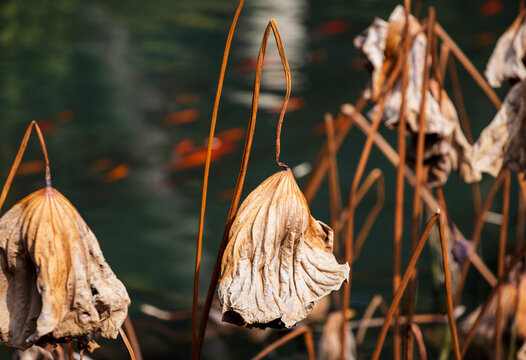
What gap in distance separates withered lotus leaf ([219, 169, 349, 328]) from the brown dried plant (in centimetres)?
8

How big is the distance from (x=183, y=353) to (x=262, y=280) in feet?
2.47

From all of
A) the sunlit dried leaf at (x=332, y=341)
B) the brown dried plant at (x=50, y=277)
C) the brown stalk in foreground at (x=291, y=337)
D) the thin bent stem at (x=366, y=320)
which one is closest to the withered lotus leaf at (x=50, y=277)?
the brown dried plant at (x=50, y=277)

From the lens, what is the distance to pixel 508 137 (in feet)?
1.82

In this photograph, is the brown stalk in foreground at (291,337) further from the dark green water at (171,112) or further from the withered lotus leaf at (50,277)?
the dark green water at (171,112)

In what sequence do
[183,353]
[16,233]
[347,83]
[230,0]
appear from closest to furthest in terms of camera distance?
[16,233], [183,353], [347,83], [230,0]

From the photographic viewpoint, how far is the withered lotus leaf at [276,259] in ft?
1.28

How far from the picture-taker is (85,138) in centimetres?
203

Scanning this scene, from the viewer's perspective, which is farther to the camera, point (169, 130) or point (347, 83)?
point (347, 83)

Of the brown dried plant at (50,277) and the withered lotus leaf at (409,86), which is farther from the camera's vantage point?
the withered lotus leaf at (409,86)

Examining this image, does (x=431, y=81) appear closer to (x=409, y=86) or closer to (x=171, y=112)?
(x=409, y=86)

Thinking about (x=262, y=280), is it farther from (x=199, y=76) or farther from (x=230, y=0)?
(x=230, y=0)

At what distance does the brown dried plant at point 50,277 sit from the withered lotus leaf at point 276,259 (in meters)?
0.08

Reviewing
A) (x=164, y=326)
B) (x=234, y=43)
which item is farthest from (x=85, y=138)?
(x=164, y=326)

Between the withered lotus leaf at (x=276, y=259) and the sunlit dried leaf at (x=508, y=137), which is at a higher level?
the sunlit dried leaf at (x=508, y=137)
